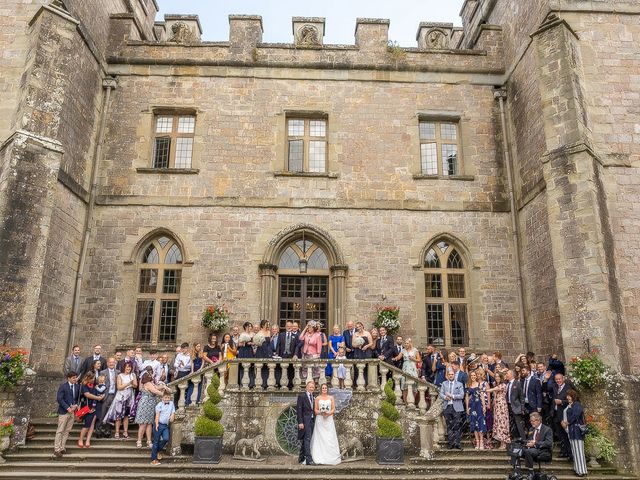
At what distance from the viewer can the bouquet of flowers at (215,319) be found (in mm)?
13250

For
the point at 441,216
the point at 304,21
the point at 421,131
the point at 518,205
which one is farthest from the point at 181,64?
the point at 518,205

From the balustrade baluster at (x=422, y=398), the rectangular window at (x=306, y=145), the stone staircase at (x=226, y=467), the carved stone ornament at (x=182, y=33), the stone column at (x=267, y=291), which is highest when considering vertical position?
the carved stone ornament at (x=182, y=33)

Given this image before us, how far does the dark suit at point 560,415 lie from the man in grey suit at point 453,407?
1736 millimetres

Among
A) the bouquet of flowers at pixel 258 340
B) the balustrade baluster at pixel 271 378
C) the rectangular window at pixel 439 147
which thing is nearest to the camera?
the balustrade baluster at pixel 271 378

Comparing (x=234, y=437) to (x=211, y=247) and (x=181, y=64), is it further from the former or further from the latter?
(x=181, y=64)

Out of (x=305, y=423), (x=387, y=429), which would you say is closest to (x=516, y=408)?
(x=387, y=429)

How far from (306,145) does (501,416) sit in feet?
30.0

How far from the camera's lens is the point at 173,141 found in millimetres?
15273

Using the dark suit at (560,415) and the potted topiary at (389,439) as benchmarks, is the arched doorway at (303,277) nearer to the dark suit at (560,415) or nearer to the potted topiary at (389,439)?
the potted topiary at (389,439)

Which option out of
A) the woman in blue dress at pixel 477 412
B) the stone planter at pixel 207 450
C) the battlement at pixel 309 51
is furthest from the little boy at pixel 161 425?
the battlement at pixel 309 51

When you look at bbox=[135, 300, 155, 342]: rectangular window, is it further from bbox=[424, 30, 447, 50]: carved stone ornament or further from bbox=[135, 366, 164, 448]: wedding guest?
bbox=[424, 30, 447, 50]: carved stone ornament

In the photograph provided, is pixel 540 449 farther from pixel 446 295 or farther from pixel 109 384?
pixel 109 384

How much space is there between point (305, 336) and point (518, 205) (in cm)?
751

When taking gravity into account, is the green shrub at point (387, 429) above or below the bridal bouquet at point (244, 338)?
below
